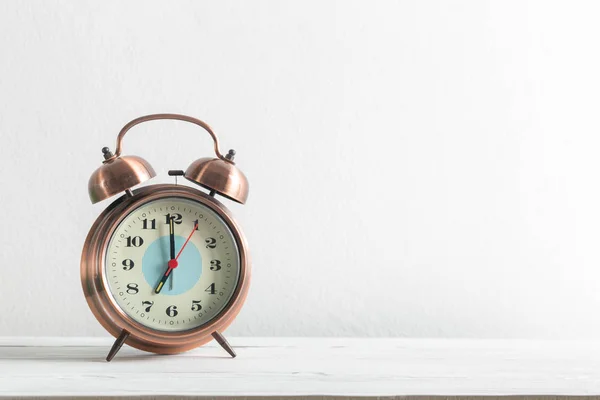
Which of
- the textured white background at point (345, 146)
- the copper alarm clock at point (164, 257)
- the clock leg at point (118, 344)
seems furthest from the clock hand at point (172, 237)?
the textured white background at point (345, 146)

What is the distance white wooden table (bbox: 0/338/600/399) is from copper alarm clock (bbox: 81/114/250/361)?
52mm

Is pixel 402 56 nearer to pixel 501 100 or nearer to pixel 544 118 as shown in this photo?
pixel 501 100

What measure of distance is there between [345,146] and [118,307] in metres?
0.67

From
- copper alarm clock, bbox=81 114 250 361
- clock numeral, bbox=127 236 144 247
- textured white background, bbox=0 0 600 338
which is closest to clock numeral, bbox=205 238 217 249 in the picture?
copper alarm clock, bbox=81 114 250 361

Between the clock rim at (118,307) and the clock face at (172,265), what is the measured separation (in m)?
0.01

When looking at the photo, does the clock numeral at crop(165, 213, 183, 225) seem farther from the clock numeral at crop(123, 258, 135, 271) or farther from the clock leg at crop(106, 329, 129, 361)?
the clock leg at crop(106, 329, 129, 361)

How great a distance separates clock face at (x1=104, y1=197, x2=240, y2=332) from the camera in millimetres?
1185

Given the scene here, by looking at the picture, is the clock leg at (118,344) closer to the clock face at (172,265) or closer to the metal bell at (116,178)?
the clock face at (172,265)

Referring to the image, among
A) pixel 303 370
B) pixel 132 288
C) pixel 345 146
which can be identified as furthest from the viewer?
pixel 345 146

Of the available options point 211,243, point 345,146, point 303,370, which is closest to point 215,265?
point 211,243

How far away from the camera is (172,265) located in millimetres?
1196

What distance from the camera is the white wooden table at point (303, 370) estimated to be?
0.93 m

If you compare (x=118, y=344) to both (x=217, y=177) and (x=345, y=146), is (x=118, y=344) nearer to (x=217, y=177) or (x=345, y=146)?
(x=217, y=177)

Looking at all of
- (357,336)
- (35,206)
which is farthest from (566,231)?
(35,206)
